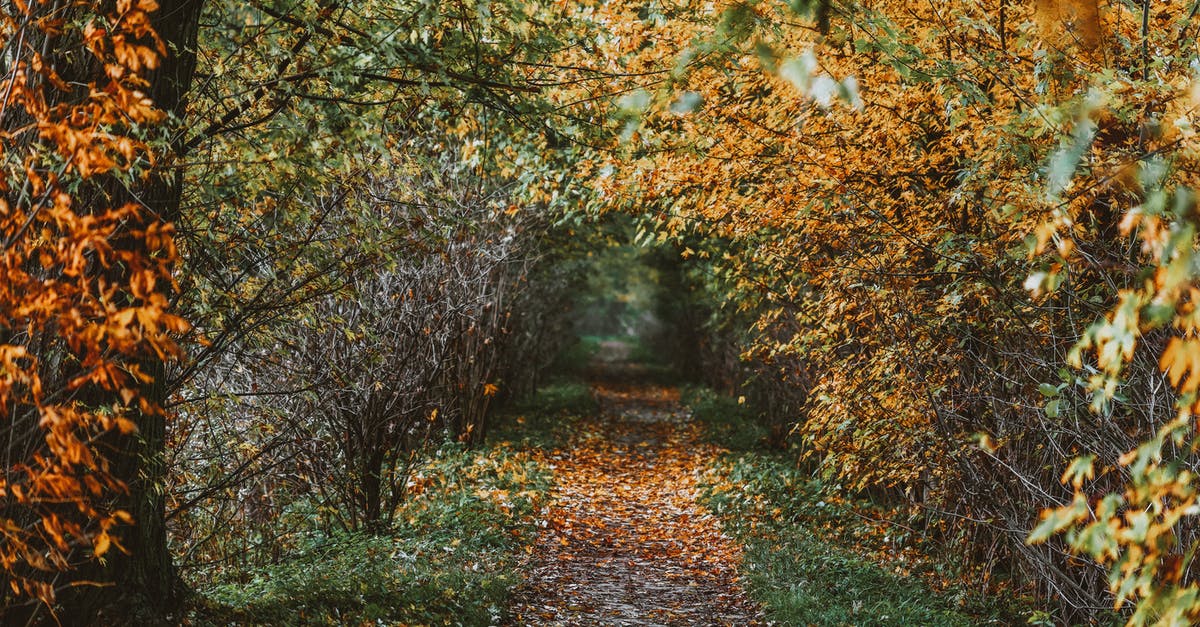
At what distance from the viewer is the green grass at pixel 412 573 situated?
512 cm

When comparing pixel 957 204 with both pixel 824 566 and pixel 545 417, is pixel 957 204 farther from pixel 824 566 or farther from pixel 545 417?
pixel 545 417

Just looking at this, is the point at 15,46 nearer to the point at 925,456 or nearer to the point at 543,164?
the point at 543,164

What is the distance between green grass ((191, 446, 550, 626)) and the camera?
512 centimetres

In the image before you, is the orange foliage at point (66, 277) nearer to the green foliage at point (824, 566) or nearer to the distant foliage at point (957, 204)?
the distant foliage at point (957, 204)

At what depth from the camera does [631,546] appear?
857 centimetres

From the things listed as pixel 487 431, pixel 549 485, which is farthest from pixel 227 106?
pixel 487 431

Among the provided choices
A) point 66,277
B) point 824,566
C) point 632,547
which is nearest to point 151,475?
point 66,277

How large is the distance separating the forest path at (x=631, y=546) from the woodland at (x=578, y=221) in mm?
66

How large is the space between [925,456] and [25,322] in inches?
211

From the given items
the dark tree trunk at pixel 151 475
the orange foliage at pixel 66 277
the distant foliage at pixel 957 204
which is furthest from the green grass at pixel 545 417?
the orange foliage at pixel 66 277

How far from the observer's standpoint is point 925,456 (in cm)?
605

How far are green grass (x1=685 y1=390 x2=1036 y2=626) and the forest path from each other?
0.25 m

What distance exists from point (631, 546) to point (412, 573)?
2.87 metres

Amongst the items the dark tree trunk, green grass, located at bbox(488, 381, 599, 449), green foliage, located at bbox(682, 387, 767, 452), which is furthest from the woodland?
green foliage, located at bbox(682, 387, 767, 452)
